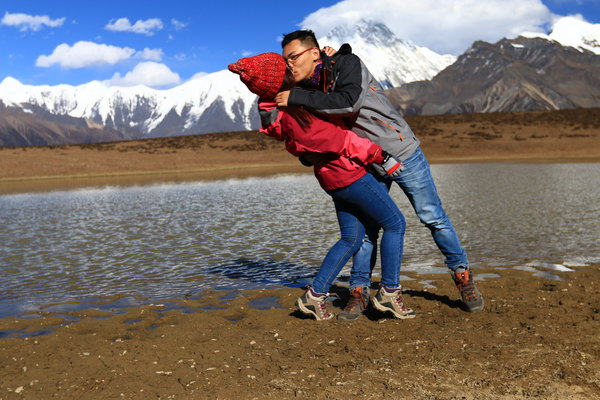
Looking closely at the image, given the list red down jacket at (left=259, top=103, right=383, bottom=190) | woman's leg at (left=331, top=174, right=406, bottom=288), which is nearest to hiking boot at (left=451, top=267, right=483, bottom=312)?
woman's leg at (left=331, top=174, right=406, bottom=288)

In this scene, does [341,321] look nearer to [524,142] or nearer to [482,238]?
[482,238]

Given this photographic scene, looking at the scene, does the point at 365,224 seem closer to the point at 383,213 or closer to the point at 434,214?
the point at 383,213

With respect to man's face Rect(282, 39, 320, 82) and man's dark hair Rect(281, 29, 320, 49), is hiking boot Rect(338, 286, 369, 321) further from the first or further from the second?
man's dark hair Rect(281, 29, 320, 49)

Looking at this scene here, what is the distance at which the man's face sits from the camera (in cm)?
412

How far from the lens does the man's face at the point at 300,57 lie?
412 centimetres

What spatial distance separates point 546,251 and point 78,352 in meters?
6.18

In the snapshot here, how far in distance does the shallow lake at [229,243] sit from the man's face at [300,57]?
2.92m

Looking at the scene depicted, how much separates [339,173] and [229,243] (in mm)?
5624

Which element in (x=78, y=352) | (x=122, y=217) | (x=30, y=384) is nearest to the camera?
(x=30, y=384)

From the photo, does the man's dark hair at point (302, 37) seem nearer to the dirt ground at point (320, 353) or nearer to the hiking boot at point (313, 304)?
the hiking boot at point (313, 304)

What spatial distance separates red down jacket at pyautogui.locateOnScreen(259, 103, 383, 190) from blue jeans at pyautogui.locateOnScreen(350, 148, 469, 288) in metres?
0.35

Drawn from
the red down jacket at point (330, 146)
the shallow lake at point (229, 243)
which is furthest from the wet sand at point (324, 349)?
the red down jacket at point (330, 146)

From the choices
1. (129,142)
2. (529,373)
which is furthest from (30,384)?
(129,142)

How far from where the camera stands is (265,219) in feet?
42.2
